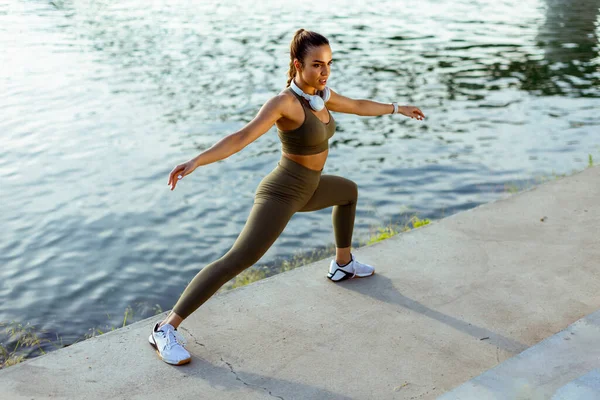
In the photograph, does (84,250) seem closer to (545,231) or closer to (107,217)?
(107,217)

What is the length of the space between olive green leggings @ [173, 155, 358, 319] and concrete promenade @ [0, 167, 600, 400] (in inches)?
17.1

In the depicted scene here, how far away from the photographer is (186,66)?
17547 millimetres

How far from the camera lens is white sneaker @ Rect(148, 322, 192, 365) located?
14.5 ft

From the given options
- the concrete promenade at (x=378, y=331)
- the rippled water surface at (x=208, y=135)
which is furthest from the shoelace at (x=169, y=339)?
the rippled water surface at (x=208, y=135)

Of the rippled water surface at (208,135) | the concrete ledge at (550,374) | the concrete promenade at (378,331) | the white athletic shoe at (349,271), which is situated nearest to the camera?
the concrete ledge at (550,374)

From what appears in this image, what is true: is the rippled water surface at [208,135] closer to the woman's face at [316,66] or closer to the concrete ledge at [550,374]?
the woman's face at [316,66]

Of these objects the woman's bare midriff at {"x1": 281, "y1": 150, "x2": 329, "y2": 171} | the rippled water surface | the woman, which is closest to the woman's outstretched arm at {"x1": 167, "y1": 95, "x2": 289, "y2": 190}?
→ the woman

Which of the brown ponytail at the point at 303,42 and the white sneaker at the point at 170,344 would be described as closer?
the white sneaker at the point at 170,344

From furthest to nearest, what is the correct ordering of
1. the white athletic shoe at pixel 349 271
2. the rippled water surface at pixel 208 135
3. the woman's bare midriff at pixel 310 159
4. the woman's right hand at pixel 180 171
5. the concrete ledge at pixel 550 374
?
the rippled water surface at pixel 208 135, the white athletic shoe at pixel 349 271, the woman's bare midriff at pixel 310 159, the woman's right hand at pixel 180 171, the concrete ledge at pixel 550 374

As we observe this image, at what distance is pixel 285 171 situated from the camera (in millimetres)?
4883

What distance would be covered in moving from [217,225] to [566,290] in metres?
4.56

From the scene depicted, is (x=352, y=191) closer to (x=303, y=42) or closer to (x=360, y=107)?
(x=360, y=107)

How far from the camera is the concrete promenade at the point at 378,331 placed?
419cm

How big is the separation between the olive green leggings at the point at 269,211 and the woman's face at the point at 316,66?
565 millimetres
